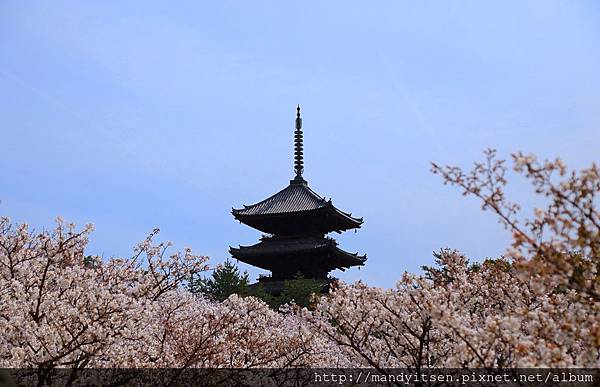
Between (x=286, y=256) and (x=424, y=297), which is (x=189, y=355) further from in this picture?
(x=286, y=256)

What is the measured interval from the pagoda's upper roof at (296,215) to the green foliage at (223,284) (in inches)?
204

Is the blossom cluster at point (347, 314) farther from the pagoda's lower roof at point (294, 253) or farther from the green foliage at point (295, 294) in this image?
the pagoda's lower roof at point (294, 253)

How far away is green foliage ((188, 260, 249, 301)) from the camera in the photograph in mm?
31870

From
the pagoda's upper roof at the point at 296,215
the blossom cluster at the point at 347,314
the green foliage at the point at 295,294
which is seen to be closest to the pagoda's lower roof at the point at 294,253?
the pagoda's upper roof at the point at 296,215

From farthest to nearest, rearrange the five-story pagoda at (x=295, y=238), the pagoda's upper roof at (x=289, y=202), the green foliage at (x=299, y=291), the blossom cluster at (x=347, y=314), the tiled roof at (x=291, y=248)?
the pagoda's upper roof at (x=289, y=202), the five-story pagoda at (x=295, y=238), the tiled roof at (x=291, y=248), the green foliage at (x=299, y=291), the blossom cluster at (x=347, y=314)

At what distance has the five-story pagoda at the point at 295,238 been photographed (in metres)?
36.5

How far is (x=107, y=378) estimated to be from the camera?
10172 millimetres

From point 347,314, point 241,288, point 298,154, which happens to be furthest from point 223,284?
point 347,314

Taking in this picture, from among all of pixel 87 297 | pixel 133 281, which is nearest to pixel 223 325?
pixel 133 281

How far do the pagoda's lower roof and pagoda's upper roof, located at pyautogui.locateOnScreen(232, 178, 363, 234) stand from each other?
782 mm

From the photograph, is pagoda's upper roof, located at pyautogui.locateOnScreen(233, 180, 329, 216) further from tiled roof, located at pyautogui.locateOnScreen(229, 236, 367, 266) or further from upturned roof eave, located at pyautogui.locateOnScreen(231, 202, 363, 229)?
tiled roof, located at pyautogui.locateOnScreen(229, 236, 367, 266)

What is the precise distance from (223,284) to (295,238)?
6.81 m

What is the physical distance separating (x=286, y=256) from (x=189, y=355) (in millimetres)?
25502

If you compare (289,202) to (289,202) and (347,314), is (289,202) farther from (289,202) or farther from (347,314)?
(347,314)
